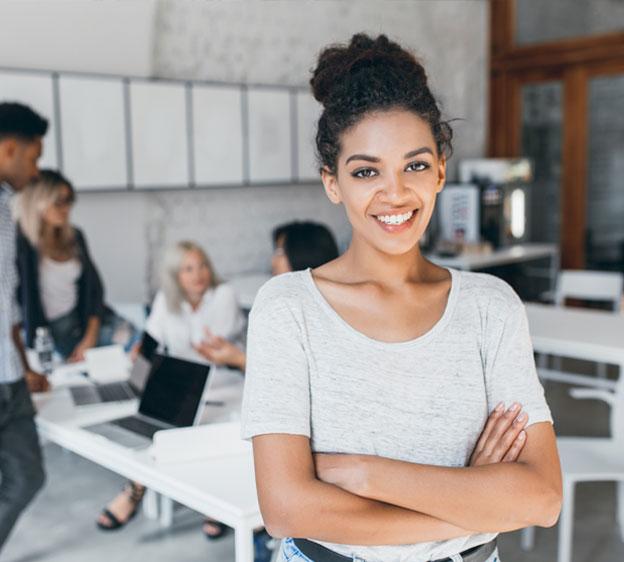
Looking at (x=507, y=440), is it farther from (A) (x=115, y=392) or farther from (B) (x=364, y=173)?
(A) (x=115, y=392)

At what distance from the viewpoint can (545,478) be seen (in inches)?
45.9

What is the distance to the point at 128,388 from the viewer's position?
2916 mm

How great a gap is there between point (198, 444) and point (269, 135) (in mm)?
3639

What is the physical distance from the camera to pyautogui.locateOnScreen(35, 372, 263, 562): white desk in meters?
1.74

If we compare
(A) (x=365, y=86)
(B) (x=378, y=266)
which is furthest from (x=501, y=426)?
(A) (x=365, y=86)

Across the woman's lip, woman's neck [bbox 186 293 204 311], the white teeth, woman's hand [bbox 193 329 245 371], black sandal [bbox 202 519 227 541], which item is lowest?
black sandal [bbox 202 519 227 541]

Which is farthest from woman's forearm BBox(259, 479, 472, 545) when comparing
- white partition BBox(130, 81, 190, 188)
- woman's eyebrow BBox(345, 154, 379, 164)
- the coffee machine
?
the coffee machine

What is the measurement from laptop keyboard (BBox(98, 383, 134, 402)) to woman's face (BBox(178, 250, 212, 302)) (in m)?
0.77

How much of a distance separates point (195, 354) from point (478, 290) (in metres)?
2.42

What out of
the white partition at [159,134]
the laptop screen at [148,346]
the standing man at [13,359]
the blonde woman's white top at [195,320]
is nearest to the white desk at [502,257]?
the white partition at [159,134]

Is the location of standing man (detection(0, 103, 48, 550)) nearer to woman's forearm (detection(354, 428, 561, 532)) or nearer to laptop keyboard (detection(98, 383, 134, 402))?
laptop keyboard (detection(98, 383, 134, 402))

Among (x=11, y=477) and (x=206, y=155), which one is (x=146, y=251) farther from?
(x=11, y=477)

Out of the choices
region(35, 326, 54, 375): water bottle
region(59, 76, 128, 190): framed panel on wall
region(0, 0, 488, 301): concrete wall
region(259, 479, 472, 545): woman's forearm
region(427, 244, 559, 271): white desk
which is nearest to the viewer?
region(259, 479, 472, 545): woman's forearm

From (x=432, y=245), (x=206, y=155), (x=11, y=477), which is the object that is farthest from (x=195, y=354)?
(x=432, y=245)
